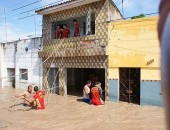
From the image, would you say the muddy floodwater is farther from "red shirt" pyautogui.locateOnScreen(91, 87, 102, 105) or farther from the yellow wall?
the yellow wall

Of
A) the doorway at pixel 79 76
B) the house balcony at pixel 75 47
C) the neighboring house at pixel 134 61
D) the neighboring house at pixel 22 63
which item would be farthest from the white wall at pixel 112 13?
the doorway at pixel 79 76

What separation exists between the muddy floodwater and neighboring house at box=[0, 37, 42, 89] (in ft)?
17.0

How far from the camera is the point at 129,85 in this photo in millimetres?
13477

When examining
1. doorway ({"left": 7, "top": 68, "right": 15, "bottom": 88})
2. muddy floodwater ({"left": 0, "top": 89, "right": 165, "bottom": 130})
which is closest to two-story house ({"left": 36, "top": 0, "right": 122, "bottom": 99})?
muddy floodwater ({"left": 0, "top": 89, "right": 165, "bottom": 130})

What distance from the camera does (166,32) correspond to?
808 mm

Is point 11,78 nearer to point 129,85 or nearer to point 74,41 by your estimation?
point 74,41

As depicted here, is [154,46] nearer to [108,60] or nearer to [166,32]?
[108,60]

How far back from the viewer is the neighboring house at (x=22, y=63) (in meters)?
18.1

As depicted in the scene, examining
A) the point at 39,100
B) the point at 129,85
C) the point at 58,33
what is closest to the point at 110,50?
the point at 129,85

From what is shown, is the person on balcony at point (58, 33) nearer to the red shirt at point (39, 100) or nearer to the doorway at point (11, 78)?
the red shirt at point (39, 100)

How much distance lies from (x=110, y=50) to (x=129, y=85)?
212 cm

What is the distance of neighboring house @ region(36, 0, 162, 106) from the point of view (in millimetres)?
12375

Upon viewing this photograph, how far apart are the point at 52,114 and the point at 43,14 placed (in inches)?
338

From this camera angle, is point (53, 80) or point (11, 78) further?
point (11, 78)
